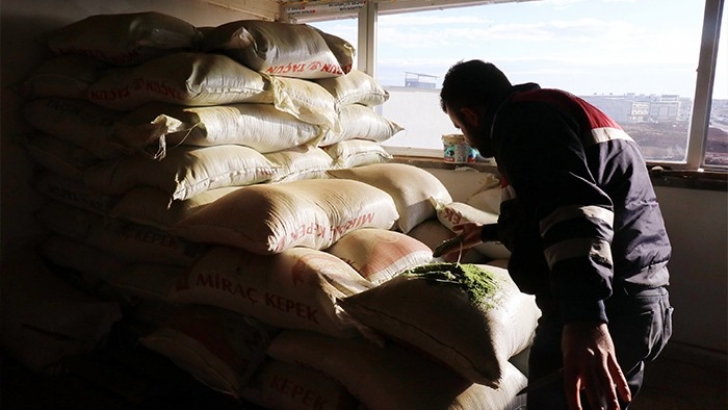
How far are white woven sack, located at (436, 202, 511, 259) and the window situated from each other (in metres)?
0.89

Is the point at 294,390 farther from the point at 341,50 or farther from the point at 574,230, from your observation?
the point at 341,50

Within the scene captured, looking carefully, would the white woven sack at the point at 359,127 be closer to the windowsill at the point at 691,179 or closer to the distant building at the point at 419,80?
the distant building at the point at 419,80

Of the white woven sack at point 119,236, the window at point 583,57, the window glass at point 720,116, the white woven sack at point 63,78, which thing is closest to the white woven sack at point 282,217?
the white woven sack at point 119,236

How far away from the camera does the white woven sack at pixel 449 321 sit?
4.66 feet

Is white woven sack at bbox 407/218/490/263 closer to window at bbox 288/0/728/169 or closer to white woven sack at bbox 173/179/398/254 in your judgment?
white woven sack at bbox 173/179/398/254

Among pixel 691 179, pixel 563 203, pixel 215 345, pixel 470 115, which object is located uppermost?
pixel 470 115

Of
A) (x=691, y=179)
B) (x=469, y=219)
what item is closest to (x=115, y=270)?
(x=469, y=219)

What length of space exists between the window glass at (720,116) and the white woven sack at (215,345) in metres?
2.25

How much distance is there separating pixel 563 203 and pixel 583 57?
209 cm

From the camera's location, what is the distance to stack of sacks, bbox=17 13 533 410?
1.69m

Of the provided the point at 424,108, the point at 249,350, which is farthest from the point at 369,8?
the point at 249,350

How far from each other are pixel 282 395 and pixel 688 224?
203 centimetres

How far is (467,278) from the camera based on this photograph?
5.44 ft

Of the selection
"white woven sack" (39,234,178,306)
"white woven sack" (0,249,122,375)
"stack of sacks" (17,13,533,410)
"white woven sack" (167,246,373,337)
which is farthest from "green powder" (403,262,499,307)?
"white woven sack" (0,249,122,375)
